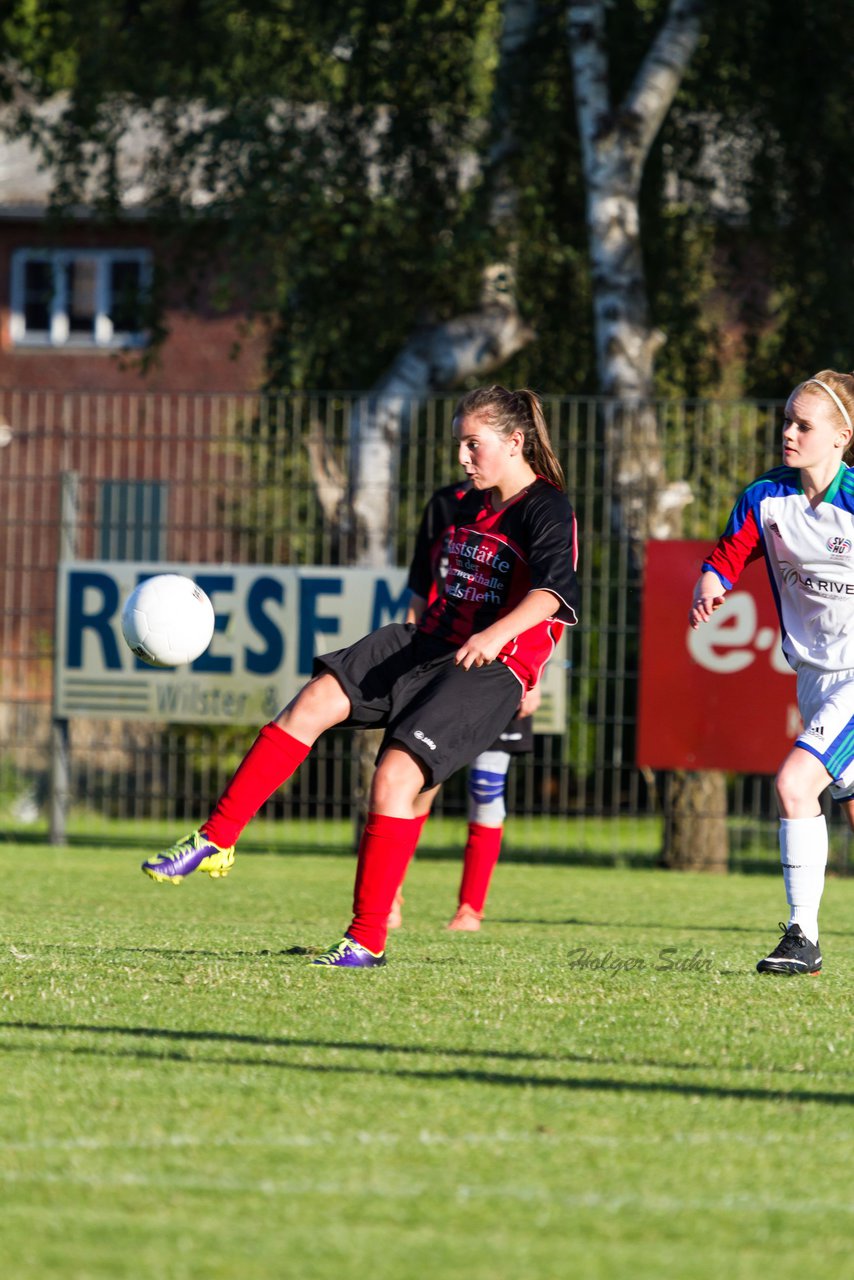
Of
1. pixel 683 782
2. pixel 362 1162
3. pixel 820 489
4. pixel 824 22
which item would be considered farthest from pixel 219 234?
pixel 362 1162

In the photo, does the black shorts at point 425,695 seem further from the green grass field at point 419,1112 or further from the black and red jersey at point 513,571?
the green grass field at point 419,1112

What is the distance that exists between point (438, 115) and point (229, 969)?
1058 centimetres

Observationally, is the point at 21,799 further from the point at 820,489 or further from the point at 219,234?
the point at 820,489

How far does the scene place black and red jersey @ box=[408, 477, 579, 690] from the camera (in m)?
5.57

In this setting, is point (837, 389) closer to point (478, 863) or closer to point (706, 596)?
point (706, 596)

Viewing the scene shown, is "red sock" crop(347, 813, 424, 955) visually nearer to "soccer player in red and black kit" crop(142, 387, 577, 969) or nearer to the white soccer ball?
"soccer player in red and black kit" crop(142, 387, 577, 969)

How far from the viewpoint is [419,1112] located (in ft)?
11.5

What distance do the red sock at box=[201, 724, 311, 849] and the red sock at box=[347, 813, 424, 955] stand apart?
331 mm

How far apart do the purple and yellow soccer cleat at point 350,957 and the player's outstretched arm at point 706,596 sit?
1.53 metres

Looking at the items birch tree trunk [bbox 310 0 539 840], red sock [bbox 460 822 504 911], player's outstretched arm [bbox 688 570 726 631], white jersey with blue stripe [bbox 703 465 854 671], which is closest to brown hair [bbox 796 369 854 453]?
white jersey with blue stripe [bbox 703 465 854 671]

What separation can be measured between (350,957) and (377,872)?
0.29m

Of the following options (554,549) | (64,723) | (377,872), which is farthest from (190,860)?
(64,723)

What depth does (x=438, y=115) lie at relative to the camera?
1441cm

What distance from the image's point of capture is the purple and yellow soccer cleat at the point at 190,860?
5188 millimetres
